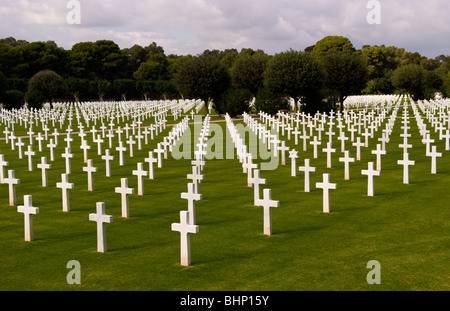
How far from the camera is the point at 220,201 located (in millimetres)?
12586

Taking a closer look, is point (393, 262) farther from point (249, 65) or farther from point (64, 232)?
point (249, 65)

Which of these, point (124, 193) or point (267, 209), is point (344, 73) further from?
point (267, 209)

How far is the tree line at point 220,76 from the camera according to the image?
4878 cm

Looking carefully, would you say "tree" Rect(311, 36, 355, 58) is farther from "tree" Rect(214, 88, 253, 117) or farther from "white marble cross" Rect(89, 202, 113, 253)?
"white marble cross" Rect(89, 202, 113, 253)

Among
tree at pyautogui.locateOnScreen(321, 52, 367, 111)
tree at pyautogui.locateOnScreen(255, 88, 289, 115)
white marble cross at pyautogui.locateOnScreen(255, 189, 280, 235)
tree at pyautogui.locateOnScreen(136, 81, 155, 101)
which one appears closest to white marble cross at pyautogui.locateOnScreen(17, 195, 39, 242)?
white marble cross at pyautogui.locateOnScreen(255, 189, 280, 235)

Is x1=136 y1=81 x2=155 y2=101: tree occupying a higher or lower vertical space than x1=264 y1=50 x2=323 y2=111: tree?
higher

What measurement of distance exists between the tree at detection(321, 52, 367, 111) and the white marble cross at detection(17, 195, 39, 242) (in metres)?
45.8

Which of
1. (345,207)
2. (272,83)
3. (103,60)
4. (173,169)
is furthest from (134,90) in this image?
(345,207)

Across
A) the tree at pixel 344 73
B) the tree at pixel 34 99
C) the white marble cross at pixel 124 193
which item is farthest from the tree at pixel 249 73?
the white marble cross at pixel 124 193

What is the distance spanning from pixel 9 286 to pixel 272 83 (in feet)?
137

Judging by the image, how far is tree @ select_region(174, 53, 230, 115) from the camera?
51750mm

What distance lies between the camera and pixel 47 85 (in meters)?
64.6

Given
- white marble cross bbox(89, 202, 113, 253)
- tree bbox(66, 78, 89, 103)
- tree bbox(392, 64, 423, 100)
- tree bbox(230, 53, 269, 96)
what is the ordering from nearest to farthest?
white marble cross bbox(89, 202, 113, 253)
tree bbox(230, 53, 269, 96)
tree bbox(392, 64, 423, 100)
tree bbox(66, 78, 89, 103)

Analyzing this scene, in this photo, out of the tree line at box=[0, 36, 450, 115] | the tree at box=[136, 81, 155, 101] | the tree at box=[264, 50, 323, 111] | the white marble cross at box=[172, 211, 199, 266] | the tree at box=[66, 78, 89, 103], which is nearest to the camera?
the white marble cross at box=[172, 211, 199, 266]
